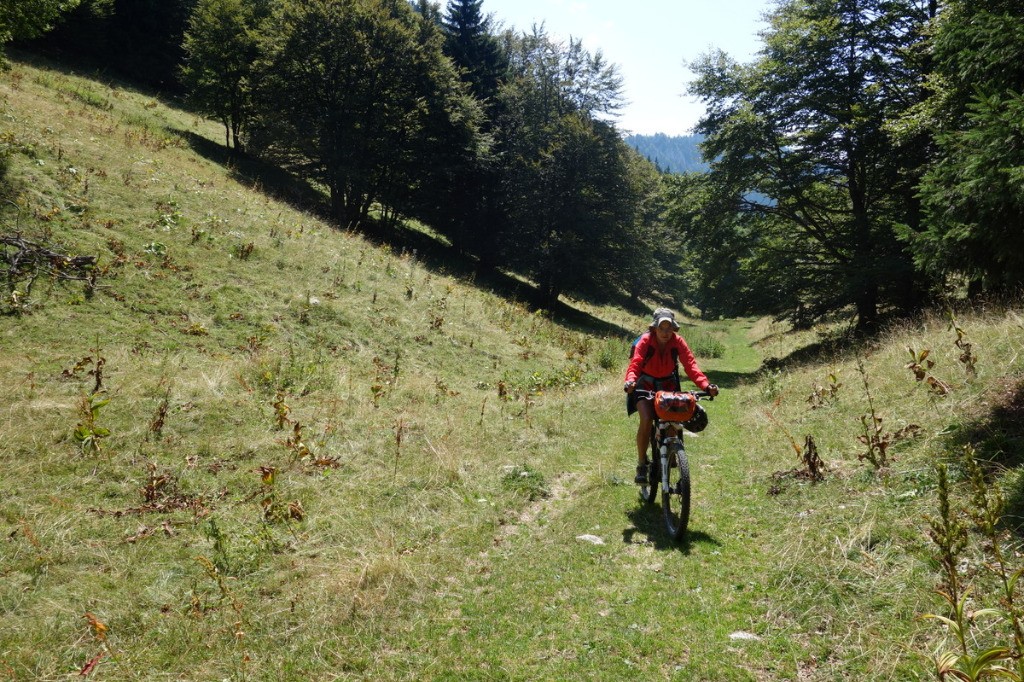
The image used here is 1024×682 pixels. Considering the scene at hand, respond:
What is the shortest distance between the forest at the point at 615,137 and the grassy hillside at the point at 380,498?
11.7 feet

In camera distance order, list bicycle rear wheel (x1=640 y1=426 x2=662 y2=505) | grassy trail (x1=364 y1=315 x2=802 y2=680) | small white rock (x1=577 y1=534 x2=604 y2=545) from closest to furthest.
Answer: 1. grassy trail (x1=364 y1=315 x2=802 y2=680)
2. small white rock (x1=577 y1=534 x2=604 y2=545)
3. bicycle rear wheel (x1=640 y1=426 x2=662 y2=505)

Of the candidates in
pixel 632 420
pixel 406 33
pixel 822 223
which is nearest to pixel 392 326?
pixel 632 420

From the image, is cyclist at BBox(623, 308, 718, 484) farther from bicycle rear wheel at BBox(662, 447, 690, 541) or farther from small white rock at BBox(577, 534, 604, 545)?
small white rock at BBox(577, 534, 604, 545)

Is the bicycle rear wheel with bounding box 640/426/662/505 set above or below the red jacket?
below

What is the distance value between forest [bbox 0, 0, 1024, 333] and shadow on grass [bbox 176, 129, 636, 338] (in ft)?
2.61

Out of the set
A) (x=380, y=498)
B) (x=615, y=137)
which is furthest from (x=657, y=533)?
(x=615, y=137)

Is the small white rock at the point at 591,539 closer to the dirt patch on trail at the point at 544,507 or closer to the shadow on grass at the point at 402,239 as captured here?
the dirt patch on trail at the point at 544,507

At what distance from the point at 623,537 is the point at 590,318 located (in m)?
27.1

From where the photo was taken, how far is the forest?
758 cm

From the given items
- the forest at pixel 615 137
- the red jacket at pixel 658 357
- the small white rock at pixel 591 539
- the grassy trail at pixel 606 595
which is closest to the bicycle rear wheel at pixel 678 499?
the grassy trail at pixel 606 595

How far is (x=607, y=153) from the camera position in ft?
102

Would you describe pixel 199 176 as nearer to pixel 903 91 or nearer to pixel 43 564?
pixel 43 564

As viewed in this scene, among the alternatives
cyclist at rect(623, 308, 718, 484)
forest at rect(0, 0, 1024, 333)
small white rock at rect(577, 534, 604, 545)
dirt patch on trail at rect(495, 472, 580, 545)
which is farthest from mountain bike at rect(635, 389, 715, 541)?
forest at rect(0, 0, 1024, 333)

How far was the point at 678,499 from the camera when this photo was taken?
6645 mm
